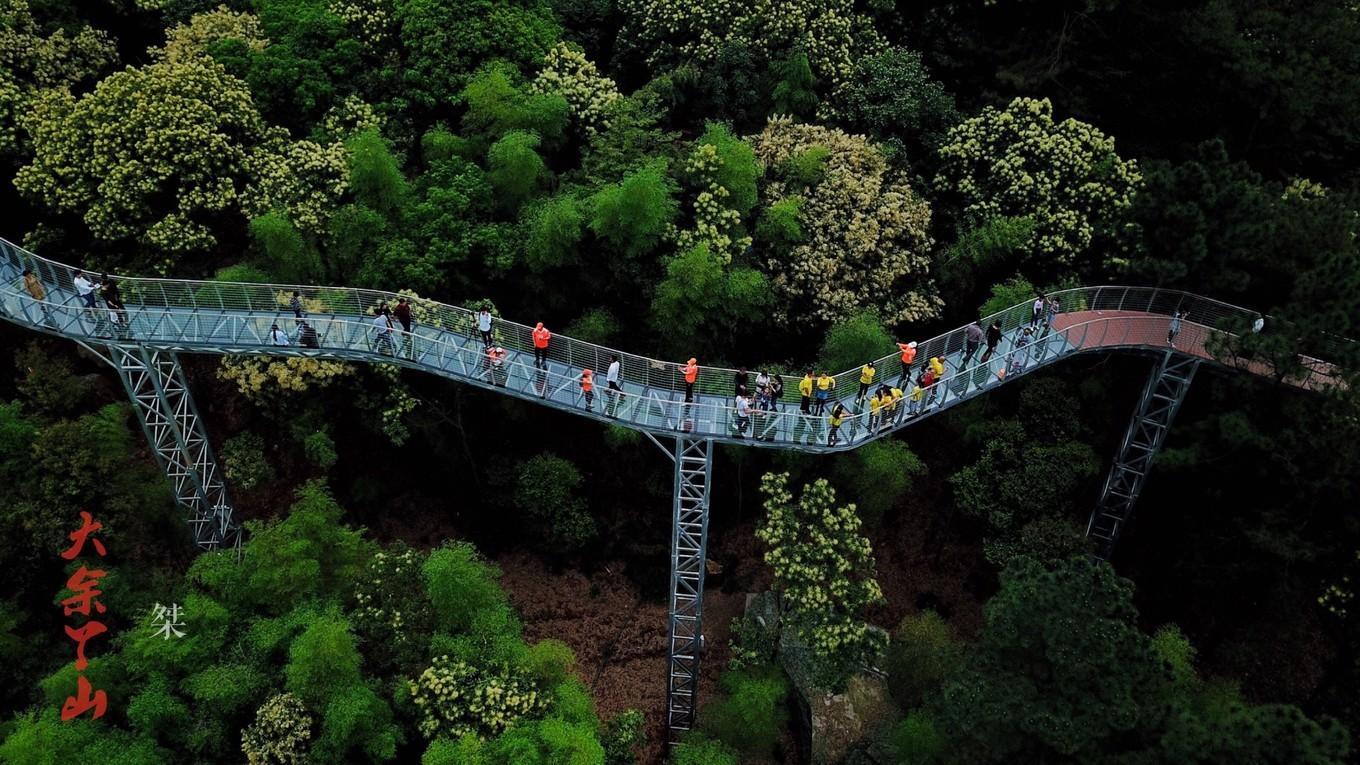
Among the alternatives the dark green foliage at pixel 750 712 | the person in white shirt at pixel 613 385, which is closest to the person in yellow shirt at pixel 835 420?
the person in white shirt at pixel 613 385

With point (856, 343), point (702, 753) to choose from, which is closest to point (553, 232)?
point (856, 343)

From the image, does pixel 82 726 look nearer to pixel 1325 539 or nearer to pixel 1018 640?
pixel 1018 640

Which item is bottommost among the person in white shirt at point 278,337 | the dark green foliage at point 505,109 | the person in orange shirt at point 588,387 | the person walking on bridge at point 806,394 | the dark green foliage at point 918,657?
the dark green foliage at point 918,657

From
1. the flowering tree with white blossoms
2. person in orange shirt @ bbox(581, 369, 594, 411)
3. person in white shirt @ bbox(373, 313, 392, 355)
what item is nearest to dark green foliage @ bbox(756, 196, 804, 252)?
the flowering tree with white blossoms

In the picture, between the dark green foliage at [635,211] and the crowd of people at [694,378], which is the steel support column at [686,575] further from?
the dark green foliage at [635,211]

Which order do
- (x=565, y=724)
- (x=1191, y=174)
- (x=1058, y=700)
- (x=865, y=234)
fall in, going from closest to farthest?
1. (x=1058, y=700)
2. (x=565, y=724)
3. (x=1191, y=174)
4. (x=865, y=234)

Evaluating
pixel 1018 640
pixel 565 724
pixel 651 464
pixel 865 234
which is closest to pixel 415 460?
pixel 651 464

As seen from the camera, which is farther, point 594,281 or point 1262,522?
point 594,281
